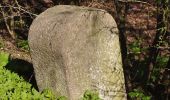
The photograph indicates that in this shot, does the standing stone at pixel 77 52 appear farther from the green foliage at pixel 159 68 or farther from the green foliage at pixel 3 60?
the green foliage at pixel 159 68

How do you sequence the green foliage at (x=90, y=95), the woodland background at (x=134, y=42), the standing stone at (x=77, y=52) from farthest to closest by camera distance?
the woodland background at (x=134, y=42)
the green foliage at (x=90, y=95)
the standing stone at (x=77, y=52)

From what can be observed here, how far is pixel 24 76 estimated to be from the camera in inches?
244

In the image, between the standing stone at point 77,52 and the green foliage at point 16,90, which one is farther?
the green foliage at point 16,90

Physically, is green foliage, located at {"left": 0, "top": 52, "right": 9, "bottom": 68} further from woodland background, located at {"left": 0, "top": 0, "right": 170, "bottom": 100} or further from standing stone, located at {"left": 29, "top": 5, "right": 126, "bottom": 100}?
standing stone, located at {"left": 29, "top": 5, "right": 126, "bottom": 100}

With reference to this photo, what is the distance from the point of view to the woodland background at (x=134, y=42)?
20.7 ft

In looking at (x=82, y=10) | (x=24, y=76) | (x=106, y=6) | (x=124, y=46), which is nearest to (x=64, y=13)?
(x=82, y=10)

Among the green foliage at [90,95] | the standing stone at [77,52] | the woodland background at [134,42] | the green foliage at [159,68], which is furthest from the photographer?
the green foliage at [159,68]

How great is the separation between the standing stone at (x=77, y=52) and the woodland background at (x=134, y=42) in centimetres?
57

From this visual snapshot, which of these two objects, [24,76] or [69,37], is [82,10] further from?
[24,76]

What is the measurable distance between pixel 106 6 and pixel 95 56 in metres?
4.27

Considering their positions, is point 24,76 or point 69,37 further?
point 24,76

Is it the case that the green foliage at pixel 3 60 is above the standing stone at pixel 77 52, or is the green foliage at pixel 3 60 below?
below

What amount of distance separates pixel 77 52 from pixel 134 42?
4.68 m

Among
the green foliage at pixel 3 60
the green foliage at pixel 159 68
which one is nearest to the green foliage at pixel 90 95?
the green foliage at pixel 3 60
